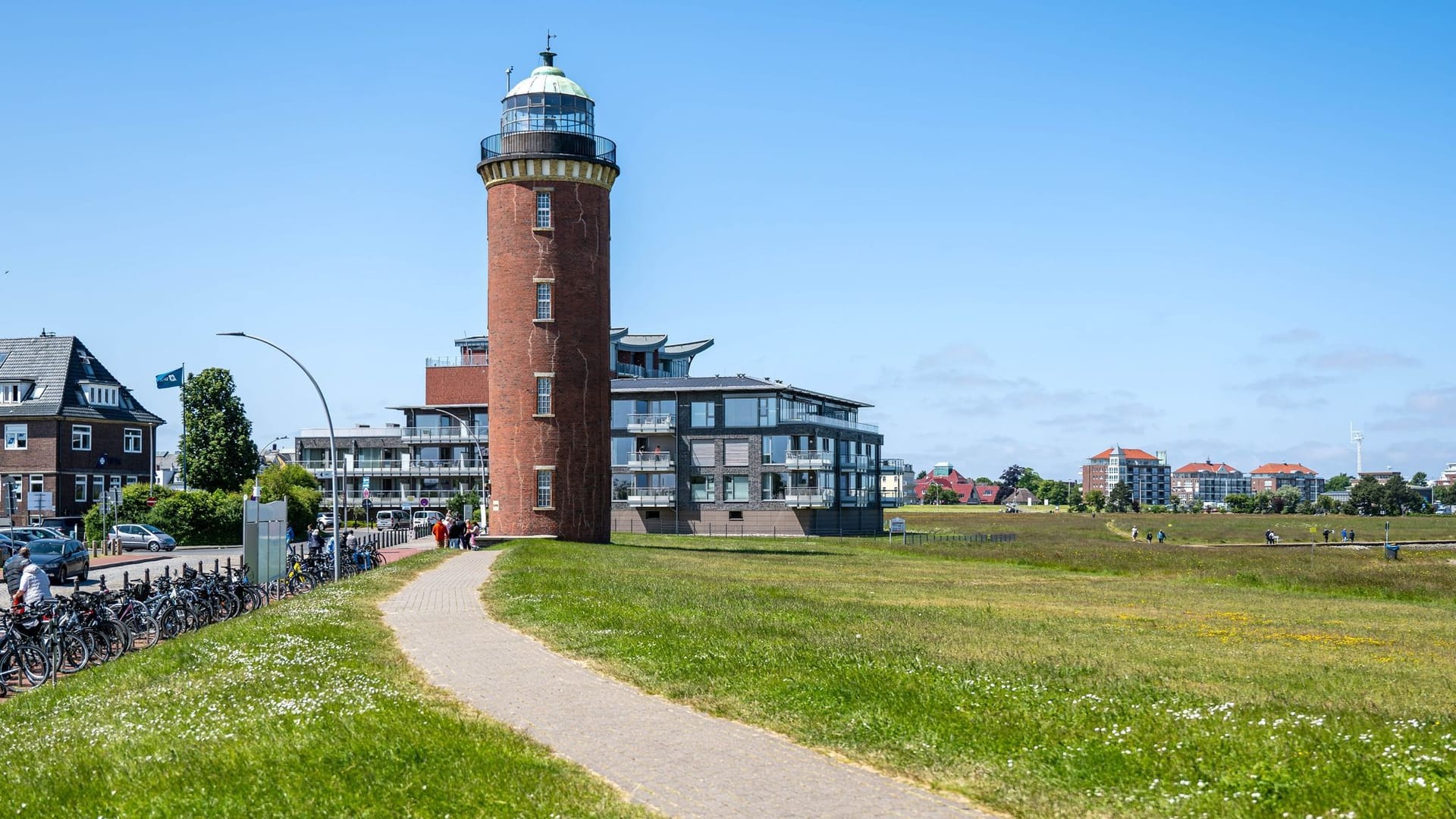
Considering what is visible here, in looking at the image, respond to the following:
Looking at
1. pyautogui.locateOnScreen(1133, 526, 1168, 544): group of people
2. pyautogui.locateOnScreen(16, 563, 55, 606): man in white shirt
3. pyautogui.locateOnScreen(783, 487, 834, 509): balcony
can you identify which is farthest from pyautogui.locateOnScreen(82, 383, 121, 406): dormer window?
pyautogui.locateOnScreen(1133, 526, 1168, 544): group of people

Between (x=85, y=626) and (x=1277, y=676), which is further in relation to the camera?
(x=85, y=626)

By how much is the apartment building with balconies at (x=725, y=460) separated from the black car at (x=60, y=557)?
48.1 m

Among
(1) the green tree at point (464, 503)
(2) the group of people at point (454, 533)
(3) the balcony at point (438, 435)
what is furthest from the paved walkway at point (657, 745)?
(3) the balcony at point (438, 435)

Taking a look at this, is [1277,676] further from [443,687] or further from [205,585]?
[205,585]

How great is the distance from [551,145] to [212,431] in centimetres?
4052

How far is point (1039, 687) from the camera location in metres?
14.2

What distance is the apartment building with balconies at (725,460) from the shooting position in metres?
87.3

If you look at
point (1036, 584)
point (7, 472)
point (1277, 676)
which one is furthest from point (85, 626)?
point (7, 472)

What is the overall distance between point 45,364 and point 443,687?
7647 cm

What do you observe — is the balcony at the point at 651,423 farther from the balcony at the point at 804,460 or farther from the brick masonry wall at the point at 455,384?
the brick masonry wall at the point at 455,384

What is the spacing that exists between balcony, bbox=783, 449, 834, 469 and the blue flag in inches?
1476

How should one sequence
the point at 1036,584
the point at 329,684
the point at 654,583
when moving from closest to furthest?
the point at 329,684, the point at 654,583, the point at 1036,584

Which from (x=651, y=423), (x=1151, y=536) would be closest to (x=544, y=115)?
(x=651, y=423)

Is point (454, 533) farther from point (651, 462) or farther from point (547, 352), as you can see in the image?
point (651, 462)
